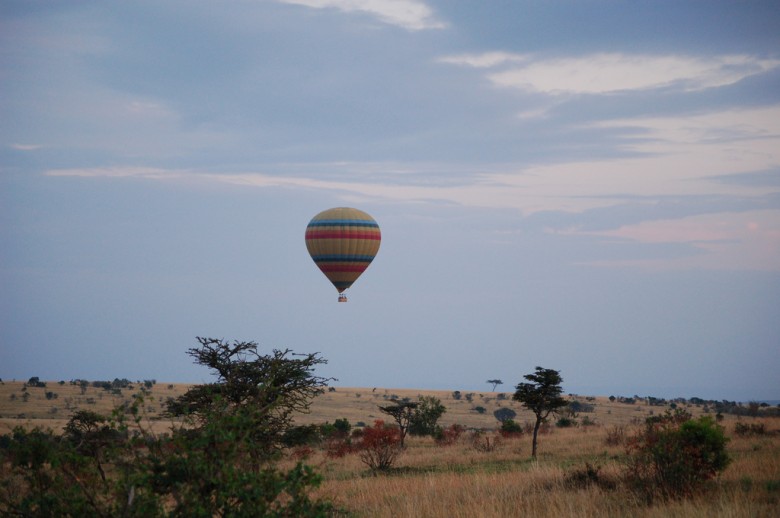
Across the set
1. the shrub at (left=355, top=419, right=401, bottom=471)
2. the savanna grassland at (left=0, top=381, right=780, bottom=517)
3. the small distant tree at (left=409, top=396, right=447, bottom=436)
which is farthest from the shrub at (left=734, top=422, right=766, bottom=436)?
the small distant tree at (left=409, top=396, right=447, bottom=436)

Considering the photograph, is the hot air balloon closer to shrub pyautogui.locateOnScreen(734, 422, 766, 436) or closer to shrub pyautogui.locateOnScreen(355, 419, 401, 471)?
shrub pyautogui.locateOnScreen(355, 419, 401, 471)

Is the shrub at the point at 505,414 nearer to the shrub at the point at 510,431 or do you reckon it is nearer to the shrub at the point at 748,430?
the shrub at the point at 510,431

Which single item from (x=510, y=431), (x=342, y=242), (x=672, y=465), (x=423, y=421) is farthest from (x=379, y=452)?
(x=423, y=421)

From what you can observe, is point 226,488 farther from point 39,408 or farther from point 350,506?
point 39,408

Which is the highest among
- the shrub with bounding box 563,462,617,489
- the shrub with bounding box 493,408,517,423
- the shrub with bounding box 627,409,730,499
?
the shrub with bounding box 627,409,730,499

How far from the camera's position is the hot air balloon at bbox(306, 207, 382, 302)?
4666 centimetres

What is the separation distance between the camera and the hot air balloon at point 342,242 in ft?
153

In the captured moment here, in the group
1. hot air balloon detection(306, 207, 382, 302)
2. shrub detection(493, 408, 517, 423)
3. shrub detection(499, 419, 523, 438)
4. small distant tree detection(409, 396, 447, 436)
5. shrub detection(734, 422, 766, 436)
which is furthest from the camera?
shrub detection(493, 408, 517, 423)

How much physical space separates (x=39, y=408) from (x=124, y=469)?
7535 cm

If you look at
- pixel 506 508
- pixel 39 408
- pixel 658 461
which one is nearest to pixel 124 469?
pixel 506 508

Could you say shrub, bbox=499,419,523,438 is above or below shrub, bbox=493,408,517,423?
above

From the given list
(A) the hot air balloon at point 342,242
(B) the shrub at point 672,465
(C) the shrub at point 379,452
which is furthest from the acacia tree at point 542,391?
(B) the shrub at point 672,465

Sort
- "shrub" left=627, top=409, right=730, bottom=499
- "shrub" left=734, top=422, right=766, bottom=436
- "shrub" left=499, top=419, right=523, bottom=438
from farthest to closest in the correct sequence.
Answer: "shrub" left=499, top=419, right=523, bottom=438, "shrub" left=734, top=422, right=766, bottom=436, "shrub" left=627, top=409, right=730, bottom=499

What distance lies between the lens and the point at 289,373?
20.8 m
